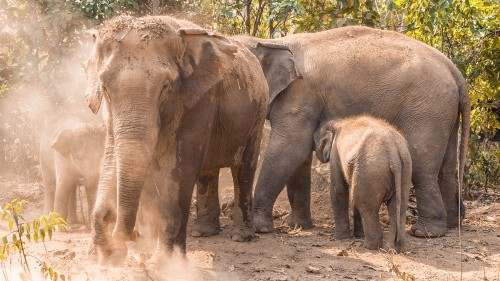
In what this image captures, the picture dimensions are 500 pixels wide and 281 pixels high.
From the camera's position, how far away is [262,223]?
29.8 feet

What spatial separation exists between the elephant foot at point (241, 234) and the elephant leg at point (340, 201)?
2.75 ft

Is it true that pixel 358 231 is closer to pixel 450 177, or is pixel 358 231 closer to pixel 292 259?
pixel 292 259

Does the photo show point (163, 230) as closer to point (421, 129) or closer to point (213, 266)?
point (213, 266)

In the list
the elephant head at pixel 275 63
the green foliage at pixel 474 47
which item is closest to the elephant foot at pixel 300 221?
the elephant head at pixel 275 63

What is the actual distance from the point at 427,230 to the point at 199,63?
3.41 meters

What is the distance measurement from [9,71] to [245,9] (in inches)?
133

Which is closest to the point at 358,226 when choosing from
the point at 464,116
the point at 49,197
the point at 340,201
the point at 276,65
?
the point at 340,201

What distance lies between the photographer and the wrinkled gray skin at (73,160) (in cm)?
878

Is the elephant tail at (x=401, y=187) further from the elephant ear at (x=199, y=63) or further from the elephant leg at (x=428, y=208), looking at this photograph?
the elephant ear at (x=199, y=63)

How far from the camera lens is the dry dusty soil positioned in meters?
6.62

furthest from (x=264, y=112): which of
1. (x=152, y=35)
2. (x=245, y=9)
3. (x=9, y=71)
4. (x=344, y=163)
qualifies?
(x=9, y=71)

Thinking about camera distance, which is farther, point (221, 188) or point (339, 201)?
point (221, 188)

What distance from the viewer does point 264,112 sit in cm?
874

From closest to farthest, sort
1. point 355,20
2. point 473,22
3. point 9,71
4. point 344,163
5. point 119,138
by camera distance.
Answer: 1. point 119,138
2. point 344,163
3. point 473,22
4. point 355,20
5. point 9,71
